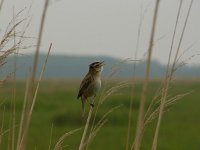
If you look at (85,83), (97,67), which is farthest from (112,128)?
(97,67)

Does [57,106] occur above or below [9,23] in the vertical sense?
below

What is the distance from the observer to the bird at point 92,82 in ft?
11.1

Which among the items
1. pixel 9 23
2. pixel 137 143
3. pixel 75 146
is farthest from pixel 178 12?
pixel 75 146

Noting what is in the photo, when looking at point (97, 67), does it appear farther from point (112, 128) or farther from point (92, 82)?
point (112, 128)

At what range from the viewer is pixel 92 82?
11.2ft

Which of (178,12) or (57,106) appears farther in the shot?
(57,106)

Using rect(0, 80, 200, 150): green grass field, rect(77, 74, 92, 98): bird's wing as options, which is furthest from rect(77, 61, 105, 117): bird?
rect(0, 80, 200, 150): green grass field

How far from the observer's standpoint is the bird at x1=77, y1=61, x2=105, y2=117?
3.37 m

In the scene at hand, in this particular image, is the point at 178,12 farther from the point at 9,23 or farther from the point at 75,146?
the point at 75,146

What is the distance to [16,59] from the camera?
2.77 metres

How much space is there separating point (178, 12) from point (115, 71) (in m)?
0.42

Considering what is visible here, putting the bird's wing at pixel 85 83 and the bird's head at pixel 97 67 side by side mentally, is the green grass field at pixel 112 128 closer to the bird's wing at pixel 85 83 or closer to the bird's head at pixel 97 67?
the bird's wing at pixel 85 83

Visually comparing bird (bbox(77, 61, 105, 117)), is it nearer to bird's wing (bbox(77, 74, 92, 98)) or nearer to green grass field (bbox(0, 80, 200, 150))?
bird's wing (bbox(77, 74, 92, 98))

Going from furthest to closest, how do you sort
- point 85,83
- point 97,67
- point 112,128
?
point 112,128, point 85,83, point 97,67
